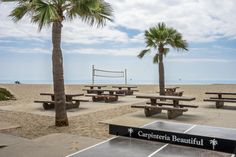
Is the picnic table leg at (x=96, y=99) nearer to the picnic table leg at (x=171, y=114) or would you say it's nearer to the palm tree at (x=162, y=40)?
the palm tree at (x=162, y=40)

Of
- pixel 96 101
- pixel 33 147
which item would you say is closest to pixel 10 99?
pixel 96 101

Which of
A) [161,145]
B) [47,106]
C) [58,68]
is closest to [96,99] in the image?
[47,106]

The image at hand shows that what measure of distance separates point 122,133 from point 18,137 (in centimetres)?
318

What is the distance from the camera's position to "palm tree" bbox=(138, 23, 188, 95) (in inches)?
570

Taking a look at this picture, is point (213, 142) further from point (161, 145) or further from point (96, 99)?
point (96, 99)

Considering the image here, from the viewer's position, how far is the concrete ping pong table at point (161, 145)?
140 inches

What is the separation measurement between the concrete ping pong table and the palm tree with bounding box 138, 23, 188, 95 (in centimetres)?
1008

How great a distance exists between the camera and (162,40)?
14.6m

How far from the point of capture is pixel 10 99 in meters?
16.2

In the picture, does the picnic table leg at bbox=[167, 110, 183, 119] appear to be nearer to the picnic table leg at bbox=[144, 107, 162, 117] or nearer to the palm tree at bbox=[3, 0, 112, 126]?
the picnic table leg at bbox=[144, 107, 162, 117]

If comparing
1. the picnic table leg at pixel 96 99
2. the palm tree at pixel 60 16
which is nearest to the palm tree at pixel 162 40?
the picnic table leg at pixel 96 99

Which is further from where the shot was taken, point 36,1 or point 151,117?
point 151,117

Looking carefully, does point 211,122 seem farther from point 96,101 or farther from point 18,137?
point 96,101

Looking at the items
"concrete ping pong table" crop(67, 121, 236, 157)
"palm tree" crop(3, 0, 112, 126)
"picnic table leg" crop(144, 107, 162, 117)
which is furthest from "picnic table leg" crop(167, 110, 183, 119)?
"concrete ping pong table" crop(67, 121, 236, 157)
